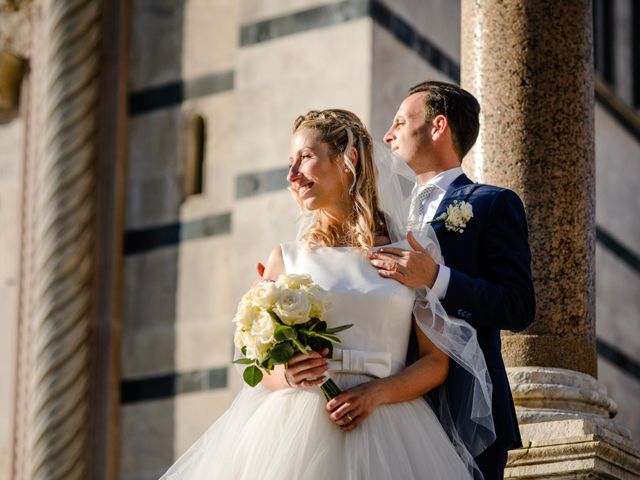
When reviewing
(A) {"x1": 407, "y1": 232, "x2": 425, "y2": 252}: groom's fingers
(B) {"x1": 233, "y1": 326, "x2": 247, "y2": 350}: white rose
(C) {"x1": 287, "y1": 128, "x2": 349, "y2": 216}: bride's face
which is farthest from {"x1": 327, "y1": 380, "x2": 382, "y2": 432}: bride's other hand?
(C) {"x1": 287, "y1": 128, "x2": 349, "y2": 216}: bride's face

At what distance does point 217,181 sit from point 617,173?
122 inches

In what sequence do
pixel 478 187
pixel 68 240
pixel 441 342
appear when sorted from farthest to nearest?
pixel 68 240 → pixel 478 187 → pixel 441 342

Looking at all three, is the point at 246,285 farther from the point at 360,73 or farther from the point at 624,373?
the point at 624,373

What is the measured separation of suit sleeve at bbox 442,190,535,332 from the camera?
10.7 feet

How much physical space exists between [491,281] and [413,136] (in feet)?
1.61

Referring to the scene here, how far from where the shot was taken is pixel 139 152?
7438 mm

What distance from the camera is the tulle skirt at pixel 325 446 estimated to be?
3092 millimetres

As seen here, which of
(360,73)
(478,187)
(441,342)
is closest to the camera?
(441,342)

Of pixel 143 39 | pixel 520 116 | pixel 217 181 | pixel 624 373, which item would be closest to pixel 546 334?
pixel 520 116

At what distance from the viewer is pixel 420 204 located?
11.9ft

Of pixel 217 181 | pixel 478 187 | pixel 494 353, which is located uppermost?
pixel 217 181

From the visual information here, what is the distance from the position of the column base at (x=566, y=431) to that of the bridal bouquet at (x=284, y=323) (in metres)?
0.81

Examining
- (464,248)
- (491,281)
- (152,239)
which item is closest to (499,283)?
(491,281)

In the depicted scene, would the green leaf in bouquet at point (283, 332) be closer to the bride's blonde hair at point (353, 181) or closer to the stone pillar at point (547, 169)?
the bride's blonde hair at point (353, 181)
